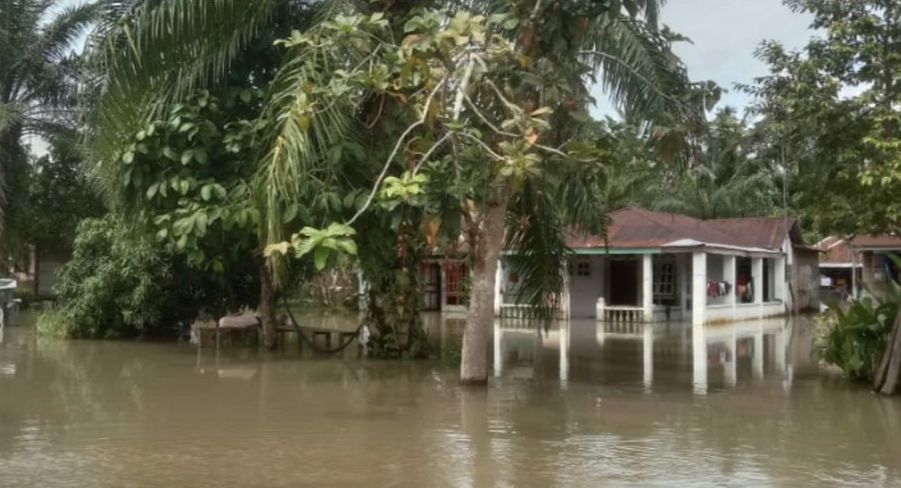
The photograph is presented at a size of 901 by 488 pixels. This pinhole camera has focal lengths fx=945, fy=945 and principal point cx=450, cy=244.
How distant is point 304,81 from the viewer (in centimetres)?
1099

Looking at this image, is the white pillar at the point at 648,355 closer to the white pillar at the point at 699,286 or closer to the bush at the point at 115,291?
the white pillar at the point at 699,286

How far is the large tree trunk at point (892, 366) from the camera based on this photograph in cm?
1105

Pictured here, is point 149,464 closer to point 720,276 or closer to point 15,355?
point 15,355

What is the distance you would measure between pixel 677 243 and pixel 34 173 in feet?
56.4

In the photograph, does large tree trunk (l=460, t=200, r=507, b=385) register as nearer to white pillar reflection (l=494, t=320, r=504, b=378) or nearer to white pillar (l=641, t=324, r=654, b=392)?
white pillar reflection (l=494, t=320, r=504, b=378)

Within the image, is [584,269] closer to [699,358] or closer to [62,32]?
[699,358]

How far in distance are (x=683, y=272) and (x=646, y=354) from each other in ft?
39.7

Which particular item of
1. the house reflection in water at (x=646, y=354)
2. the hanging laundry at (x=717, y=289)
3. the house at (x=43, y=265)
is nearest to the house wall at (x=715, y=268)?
the hanging laundry at (x=717, y=289)

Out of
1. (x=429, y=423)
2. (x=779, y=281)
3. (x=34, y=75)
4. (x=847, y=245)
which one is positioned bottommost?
(x=429, y=423)

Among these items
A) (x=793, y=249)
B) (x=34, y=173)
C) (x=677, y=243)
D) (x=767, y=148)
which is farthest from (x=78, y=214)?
(x=793, y=249)

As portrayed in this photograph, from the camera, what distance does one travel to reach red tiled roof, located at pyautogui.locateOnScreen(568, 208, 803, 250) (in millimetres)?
25469

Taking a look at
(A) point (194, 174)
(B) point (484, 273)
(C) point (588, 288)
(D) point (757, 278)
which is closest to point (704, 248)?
(C) point (588, 288)

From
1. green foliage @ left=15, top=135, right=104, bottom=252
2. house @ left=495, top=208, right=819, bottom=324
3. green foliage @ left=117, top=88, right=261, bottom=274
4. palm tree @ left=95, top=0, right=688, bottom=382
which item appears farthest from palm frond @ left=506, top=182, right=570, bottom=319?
green foliage @ left=15, top=135, right=104, bottom=252

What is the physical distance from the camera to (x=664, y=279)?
29.2 meters
